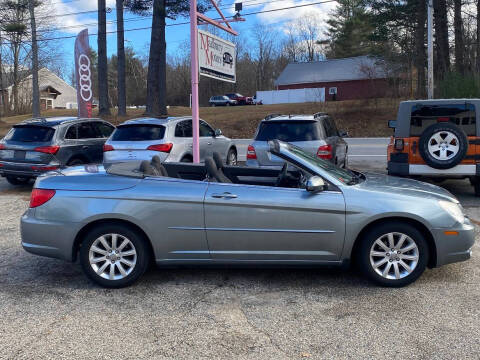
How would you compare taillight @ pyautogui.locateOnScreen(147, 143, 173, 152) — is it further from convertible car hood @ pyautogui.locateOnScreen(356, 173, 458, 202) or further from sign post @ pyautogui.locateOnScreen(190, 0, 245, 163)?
convertible car hood @ pyautogui.locateOnScreen(356, 173, 458, 202)

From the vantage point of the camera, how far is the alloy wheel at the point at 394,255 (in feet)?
15.4

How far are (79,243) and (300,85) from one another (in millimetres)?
52116

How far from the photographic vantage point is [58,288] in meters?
5.01

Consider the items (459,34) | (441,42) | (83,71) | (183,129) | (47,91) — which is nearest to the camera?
(183,129)

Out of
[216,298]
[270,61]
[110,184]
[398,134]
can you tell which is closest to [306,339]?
[216,298]

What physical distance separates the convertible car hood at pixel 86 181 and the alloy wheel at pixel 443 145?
559 centimetres

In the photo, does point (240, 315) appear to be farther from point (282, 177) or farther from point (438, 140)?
point (438, 140)

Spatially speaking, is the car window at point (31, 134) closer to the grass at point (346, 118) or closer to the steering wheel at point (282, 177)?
the steering wheel at point (282, 177)

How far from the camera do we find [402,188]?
16.3ft

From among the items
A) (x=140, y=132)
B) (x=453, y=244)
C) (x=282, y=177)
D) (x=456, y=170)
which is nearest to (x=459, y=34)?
(x=456, y=170)

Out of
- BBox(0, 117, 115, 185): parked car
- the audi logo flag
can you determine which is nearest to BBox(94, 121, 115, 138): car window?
BBox(0, 117, 115, 185): parked car

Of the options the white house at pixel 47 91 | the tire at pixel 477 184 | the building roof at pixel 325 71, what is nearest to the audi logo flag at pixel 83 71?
the tire at pixel 477 184

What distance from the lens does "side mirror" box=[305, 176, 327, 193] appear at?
181 inches

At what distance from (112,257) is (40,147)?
646 cm
